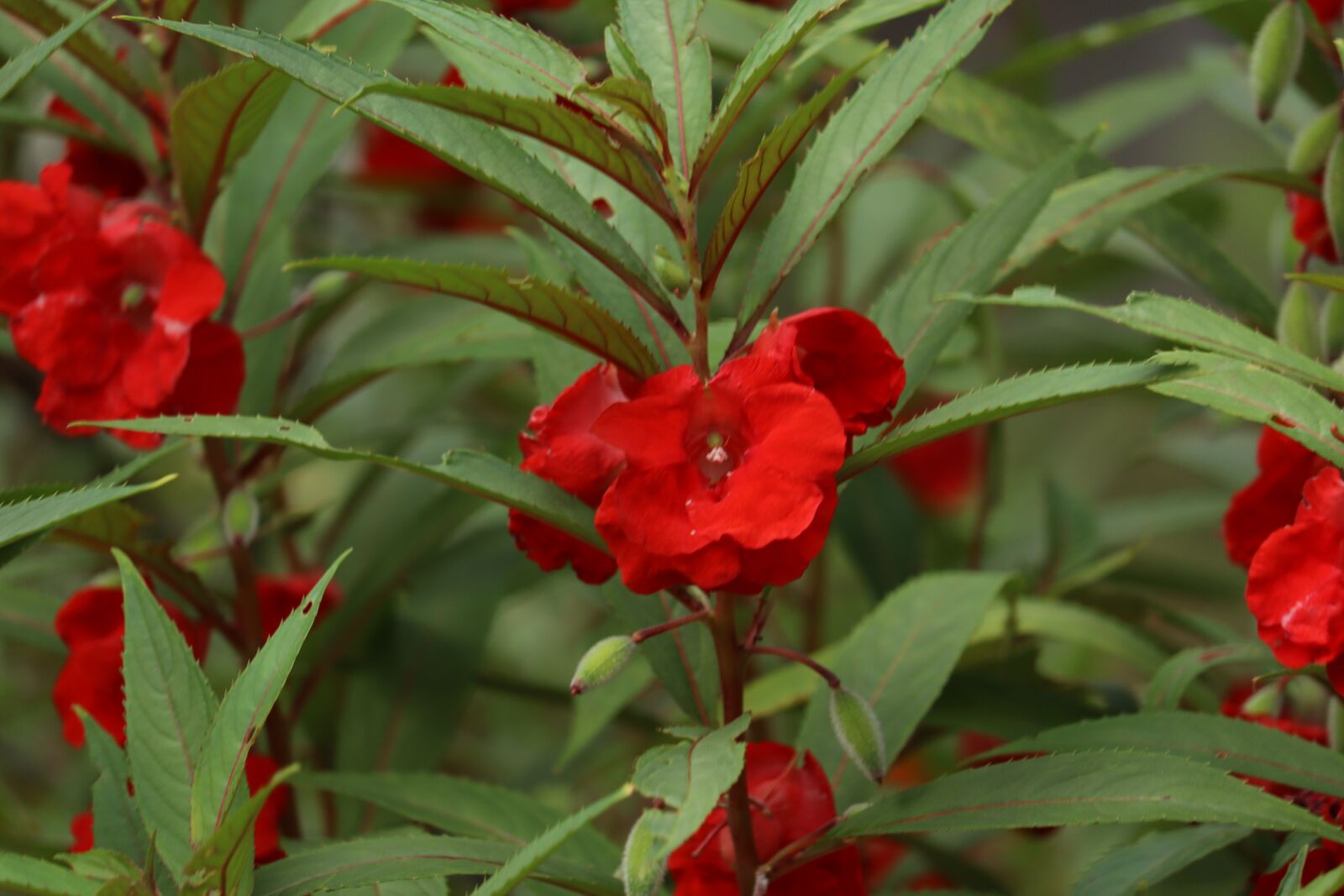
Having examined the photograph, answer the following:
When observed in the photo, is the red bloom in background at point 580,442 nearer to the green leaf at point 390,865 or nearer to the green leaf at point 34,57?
the green leaf at point 390,865

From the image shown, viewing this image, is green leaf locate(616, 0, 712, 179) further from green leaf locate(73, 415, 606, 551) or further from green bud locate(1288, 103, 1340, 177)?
green bud locate(1288, 103, 1340, 177)

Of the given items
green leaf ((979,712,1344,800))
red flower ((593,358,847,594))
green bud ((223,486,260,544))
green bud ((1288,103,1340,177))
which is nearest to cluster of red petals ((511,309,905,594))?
red flower ((593,358,847,594))

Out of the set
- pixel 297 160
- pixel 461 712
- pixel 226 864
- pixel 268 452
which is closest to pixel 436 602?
pixel 461 712

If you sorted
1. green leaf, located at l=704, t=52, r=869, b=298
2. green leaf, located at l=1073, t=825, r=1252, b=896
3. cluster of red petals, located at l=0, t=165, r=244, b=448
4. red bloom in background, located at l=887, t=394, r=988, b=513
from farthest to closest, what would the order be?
red bloom in background, located at l=887, t=394, r=988, b=513, cluster of red petals, located at l=0, t=165, r=244, b=448, green leaf, located at l=1073, t=825, r=1252, b=896, green leaf, located at l=704, t=52, r=869, b=298

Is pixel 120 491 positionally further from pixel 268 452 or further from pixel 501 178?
pixel 268 452

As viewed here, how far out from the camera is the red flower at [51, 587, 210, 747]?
874mm

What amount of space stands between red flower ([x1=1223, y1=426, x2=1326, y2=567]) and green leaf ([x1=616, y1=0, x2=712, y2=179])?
0.36 metres

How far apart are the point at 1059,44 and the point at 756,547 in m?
0.76

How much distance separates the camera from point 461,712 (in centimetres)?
114

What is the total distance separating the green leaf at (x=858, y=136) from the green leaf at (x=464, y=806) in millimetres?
325

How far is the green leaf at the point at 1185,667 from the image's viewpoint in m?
0.85

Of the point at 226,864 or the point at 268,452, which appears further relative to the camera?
the point at 268,452

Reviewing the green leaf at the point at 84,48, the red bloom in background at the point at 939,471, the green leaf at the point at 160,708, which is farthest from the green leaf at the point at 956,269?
the red bloom in background at the point at 939,471

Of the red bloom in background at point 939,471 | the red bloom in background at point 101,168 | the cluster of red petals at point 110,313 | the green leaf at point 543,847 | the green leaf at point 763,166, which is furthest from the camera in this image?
the red bloom in background at point 939,471
